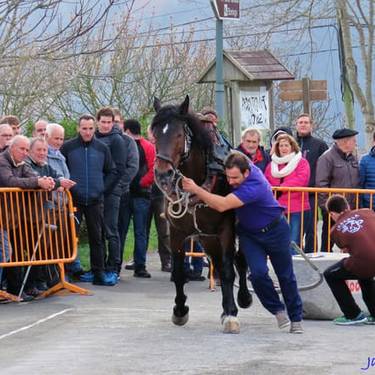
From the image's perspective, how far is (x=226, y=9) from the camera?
18.9m

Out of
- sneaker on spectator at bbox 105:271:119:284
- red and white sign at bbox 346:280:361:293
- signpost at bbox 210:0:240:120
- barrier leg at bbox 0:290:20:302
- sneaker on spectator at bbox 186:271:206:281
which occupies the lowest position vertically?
sneaker on spectator at bbox 186:271:206:281

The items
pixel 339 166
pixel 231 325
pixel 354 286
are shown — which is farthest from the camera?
pixel 339 166

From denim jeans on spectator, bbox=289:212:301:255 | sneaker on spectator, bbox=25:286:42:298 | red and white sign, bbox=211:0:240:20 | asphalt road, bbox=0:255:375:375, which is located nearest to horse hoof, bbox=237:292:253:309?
asphalt road, bbox=0:255:375:375

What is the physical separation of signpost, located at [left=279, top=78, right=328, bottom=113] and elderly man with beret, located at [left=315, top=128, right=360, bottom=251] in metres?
4.58

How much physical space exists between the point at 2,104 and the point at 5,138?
264 inches

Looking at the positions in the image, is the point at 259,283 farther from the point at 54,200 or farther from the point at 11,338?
the point at 54,200

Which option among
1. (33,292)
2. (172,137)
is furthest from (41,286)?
(172,137)

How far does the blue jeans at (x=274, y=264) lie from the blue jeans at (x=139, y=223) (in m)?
4.80

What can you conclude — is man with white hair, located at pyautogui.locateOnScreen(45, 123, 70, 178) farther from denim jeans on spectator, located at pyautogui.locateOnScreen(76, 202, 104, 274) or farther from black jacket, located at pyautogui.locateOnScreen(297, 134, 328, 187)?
black jacket, located at pyautogui.locateOnScreen(297, 134, 328, 187)

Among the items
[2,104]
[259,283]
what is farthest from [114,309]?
[2,104]

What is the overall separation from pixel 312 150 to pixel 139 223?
253 cm

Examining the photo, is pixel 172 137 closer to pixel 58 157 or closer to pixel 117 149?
pixel 58 157

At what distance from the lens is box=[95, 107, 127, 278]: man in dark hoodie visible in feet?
49.5

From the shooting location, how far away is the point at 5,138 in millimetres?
14242
